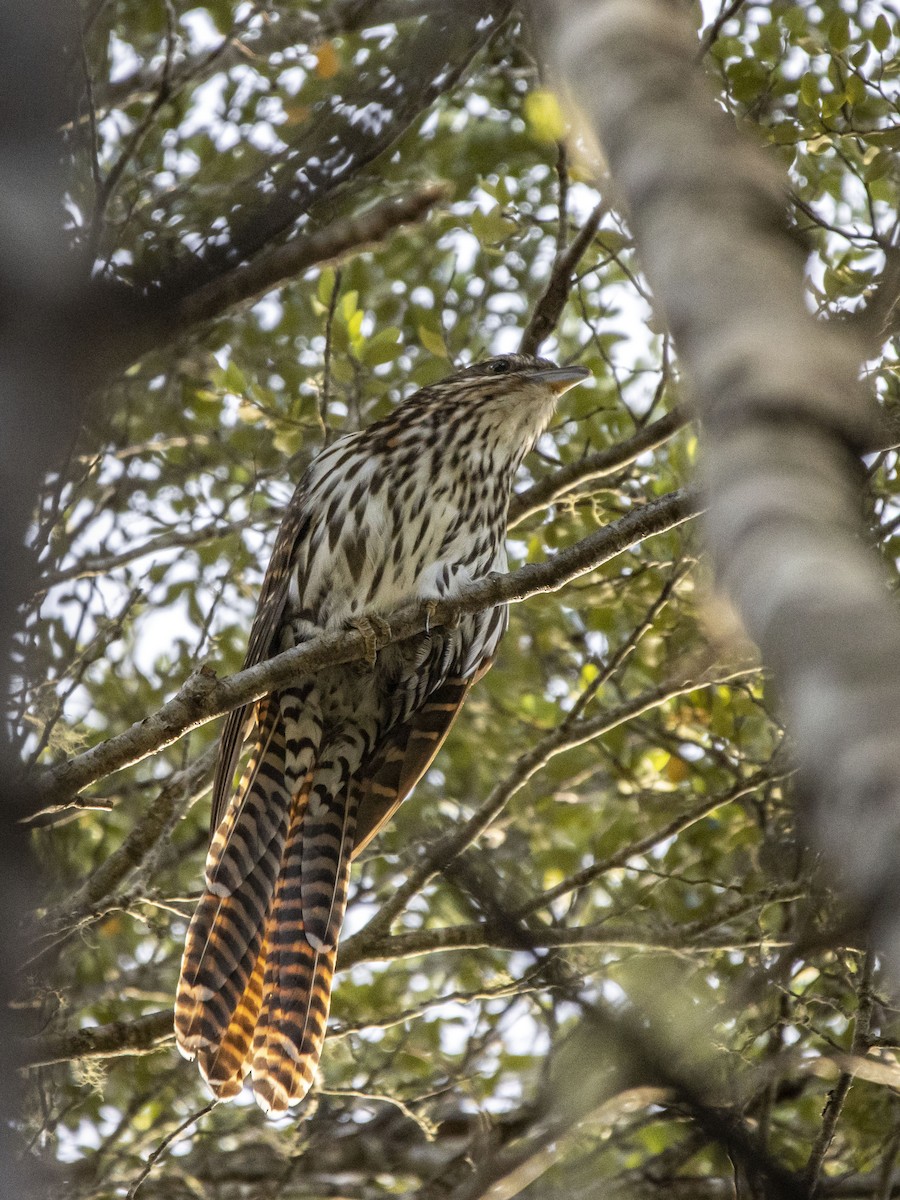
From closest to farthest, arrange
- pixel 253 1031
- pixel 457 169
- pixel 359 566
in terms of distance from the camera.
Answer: pixel 253 1031 → pixel 359 566 → pixel 457 169

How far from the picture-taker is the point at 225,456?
228 inches

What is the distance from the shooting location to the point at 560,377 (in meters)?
4.80

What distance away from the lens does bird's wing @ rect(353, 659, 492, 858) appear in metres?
4.60

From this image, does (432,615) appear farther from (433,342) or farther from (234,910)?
(433,342)

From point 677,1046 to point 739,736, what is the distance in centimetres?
367

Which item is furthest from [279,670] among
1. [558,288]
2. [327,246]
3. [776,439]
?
[776,439]

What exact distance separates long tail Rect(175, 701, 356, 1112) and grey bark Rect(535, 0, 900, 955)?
132 inches

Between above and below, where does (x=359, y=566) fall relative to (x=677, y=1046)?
above

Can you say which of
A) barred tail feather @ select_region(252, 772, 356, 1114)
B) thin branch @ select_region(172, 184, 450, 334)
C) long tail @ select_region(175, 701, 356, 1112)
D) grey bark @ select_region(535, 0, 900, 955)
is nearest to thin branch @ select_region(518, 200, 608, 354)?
thin branch @ select_region(172, 184, 450, 334)

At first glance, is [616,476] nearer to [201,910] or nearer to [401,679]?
[401,679]

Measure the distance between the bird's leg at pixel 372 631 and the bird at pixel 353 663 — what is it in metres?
0.42

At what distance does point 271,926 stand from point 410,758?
2.32ft

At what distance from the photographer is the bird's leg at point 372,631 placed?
151 inches

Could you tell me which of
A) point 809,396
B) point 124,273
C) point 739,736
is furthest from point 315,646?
point 809,396
